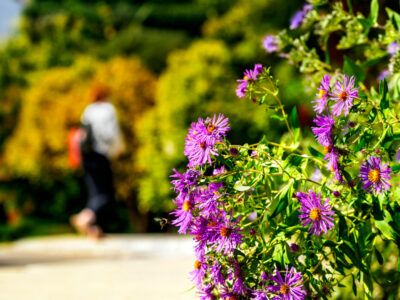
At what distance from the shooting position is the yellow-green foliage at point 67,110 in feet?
62.2

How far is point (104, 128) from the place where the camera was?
9711mm

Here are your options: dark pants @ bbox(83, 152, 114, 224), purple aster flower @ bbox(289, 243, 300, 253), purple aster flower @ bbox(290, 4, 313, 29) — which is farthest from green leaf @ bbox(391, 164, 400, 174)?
dark pants @ bbox(83, 152, 114, 224)

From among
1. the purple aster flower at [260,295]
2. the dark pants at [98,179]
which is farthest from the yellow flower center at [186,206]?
the dark pants at [98,179]

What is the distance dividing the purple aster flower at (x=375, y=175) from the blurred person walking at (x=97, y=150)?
768cm

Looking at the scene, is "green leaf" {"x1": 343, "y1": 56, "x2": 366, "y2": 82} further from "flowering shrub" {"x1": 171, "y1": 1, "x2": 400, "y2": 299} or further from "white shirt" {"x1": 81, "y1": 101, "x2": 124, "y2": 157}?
"white shirt" {"x1": 81, "y1": 101, "x2": 124, "y2": 157}

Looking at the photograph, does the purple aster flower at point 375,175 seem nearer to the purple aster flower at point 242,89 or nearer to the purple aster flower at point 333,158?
the purple aster flower at point 333,158

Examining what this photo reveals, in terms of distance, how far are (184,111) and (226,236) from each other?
14556 millimetres

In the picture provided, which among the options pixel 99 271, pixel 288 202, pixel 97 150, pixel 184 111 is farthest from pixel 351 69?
pixel 184 111

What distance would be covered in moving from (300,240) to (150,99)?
1731 centimetres

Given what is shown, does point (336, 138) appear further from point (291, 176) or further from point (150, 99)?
point (150, 99)

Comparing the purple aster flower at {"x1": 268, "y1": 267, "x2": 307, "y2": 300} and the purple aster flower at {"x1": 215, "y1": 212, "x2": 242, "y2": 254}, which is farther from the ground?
the purple aster flower at {"x1": 215, "y1": 212, "x2": 242, "y2": 254}

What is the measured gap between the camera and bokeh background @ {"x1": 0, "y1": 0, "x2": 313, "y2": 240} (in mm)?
16953

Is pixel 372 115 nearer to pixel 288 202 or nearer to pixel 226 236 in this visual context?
pixel 288 202

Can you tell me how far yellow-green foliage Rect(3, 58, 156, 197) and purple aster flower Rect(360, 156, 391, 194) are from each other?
1655cm
